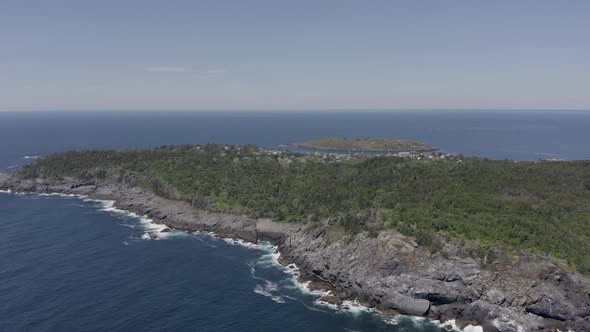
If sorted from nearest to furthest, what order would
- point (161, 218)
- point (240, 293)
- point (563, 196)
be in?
point (240, 293) → point (563, 196) → point (161, 218)

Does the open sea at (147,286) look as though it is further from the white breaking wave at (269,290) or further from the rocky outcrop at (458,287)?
the rocky outcrop at (458,287)

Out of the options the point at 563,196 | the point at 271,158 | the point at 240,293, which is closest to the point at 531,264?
the point at 563,196

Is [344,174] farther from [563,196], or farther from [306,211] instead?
[563,196]

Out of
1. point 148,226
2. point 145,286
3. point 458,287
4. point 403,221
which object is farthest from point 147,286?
point 458,287

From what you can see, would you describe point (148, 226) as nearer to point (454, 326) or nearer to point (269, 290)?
point (269, 290)

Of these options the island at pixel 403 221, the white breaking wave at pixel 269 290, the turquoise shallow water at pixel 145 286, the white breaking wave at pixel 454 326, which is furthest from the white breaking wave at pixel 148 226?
the white breaking wave at pixel 454 326

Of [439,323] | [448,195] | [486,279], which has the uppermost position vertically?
[448,195]

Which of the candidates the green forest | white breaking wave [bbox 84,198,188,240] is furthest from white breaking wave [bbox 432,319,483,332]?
white breaking wave [bbox 84,198,188,240]
